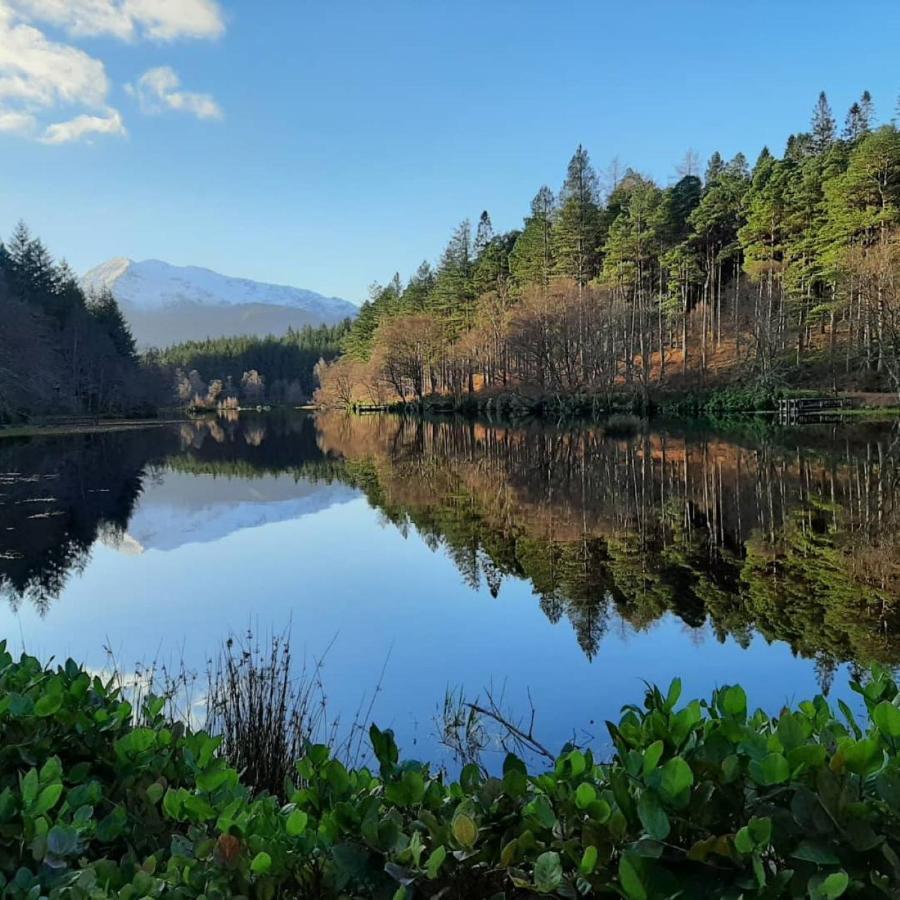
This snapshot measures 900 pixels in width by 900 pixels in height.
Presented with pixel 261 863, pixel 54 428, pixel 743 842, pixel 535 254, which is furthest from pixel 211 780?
pixel 535 254

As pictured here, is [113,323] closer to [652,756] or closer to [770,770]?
[652,756]

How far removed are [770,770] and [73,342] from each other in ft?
241

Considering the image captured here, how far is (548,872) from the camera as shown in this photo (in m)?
1.69

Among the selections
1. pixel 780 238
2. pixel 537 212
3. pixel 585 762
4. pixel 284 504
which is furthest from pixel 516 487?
pixel 537 212

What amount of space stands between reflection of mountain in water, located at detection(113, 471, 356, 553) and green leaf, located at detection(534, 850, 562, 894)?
13.9 meters

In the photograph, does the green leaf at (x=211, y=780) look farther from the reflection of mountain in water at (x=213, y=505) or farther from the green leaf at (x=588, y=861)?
the reflection of mountain in water at (x=213, y=505)

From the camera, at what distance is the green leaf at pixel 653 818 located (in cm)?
155

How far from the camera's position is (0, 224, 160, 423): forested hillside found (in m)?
56.7

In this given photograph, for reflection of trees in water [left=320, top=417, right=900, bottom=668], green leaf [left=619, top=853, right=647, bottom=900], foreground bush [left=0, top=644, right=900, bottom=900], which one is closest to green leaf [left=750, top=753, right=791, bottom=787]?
foreground bush [left=0, top=644, right=900, bottom=900]

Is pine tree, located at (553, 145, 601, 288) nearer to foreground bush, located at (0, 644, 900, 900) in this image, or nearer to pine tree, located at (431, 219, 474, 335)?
pine tree, located at (431, 219, 474, 335)

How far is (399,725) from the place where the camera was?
19.9ft

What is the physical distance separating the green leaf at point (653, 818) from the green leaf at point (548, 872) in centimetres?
26

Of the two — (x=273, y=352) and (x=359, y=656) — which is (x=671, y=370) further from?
(x=273, y=352)

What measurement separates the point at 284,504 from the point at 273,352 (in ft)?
425
